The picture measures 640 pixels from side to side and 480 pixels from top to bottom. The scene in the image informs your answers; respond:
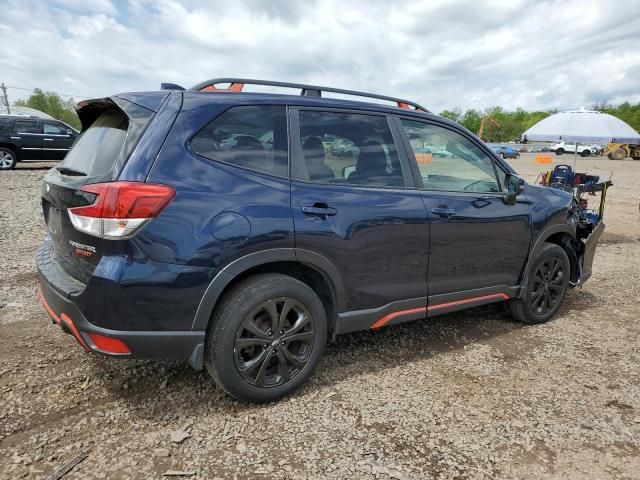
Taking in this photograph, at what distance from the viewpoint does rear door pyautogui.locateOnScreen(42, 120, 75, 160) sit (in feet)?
47.2

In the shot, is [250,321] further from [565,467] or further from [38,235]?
[38,235]

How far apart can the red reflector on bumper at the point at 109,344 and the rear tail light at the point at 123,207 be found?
0.51m

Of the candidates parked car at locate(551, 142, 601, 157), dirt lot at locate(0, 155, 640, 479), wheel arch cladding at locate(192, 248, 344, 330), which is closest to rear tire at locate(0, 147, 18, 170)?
dirt lot at locate(0, 155, 640, 479)

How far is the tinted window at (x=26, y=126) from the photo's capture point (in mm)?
13820

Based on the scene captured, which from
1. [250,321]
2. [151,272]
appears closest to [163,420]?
[250,321]

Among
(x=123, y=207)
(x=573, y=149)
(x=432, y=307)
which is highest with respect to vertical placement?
(x=123, y=207)

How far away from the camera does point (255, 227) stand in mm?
2469

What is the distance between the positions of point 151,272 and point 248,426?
40.5 inches

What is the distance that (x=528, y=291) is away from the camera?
402cm

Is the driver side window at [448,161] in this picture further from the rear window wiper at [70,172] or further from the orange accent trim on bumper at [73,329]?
the orange accent trim on bumper at [73,329]

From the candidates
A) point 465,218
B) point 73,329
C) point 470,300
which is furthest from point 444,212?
point 73,329

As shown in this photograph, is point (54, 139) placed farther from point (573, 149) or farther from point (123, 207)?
point (573, 149)

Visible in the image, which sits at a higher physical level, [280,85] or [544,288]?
[280,85]

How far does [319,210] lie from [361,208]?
1.00 feet
